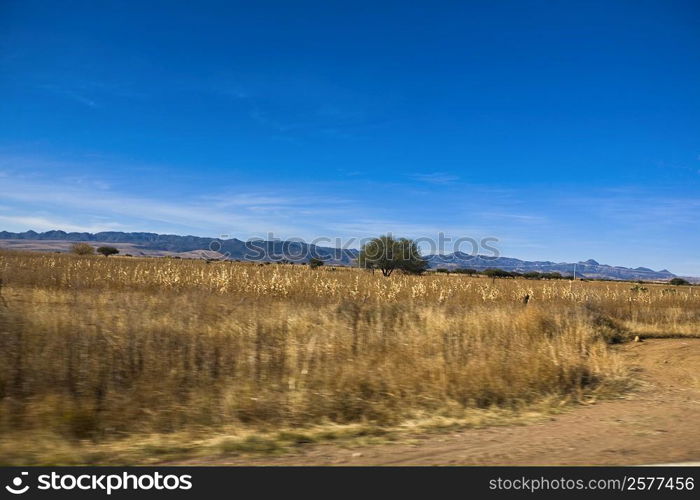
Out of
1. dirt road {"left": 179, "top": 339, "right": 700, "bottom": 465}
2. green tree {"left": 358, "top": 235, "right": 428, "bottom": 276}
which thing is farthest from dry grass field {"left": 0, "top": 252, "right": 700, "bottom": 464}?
green tree {"left": 358, "top": 235, "right": 428, "bottom": 276}

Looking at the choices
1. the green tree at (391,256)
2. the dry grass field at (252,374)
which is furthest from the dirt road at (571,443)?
the green tree at (391,256)

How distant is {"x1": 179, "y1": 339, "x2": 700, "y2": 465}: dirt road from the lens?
4.85m

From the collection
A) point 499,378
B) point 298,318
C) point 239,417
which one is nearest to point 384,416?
point 239,417

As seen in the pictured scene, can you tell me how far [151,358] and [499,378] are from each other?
5.97 meters

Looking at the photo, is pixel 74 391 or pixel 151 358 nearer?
pixel 74 391

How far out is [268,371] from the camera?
7.91 m

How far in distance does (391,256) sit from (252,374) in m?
50.4

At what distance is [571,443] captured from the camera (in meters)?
5.59

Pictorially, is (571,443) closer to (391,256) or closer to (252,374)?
(252,374)

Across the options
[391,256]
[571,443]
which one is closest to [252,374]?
[571,443]

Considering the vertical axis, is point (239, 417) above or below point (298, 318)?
below
